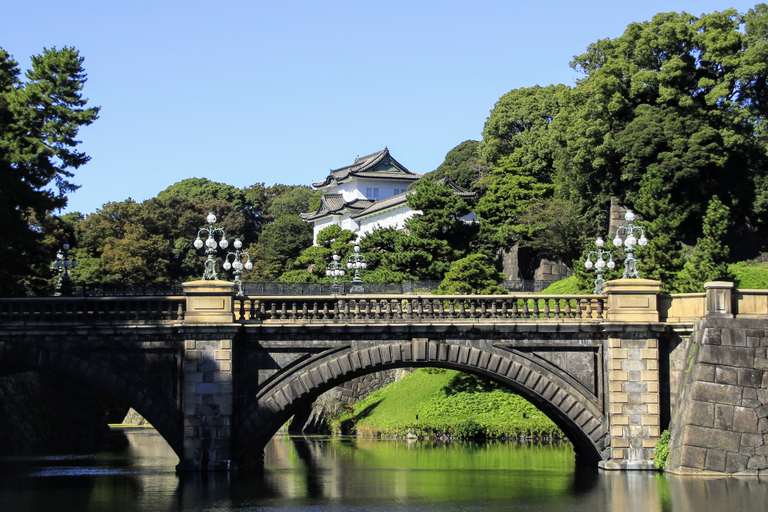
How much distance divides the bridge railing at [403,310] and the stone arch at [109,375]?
332 cm

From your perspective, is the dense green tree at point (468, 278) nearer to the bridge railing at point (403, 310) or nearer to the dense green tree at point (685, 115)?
the dense green tree at point (685, 115)

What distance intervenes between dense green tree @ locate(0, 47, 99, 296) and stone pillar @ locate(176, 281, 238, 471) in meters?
10.8

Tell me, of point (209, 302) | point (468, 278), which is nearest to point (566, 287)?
point (468, 278)

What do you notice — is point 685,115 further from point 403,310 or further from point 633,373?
point 403,310

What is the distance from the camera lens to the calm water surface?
902 inches

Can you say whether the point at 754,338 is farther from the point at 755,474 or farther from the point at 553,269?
the point at 553,269

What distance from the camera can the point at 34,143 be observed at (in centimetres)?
3841

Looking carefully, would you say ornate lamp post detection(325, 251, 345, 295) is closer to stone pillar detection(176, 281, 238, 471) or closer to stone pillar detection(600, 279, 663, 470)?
stone pillar detection(176, 281, 238, 471)

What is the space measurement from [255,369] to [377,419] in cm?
2008

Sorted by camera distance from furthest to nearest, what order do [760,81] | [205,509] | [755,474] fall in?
1. [760,81]
2. [755,474]
3. [205,509]

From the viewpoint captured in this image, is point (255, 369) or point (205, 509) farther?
point (255, 369)

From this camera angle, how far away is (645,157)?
47.8 m

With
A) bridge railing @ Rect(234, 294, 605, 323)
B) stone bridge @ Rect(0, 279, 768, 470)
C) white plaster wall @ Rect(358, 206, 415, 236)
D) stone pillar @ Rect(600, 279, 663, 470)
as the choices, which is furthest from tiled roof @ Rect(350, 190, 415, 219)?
stone pillar @ Rect(600, 279, 663, 470)

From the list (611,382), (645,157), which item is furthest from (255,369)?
(645,157)
